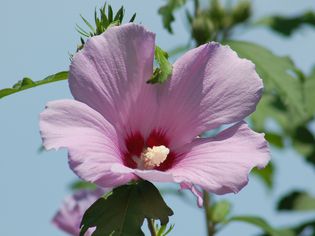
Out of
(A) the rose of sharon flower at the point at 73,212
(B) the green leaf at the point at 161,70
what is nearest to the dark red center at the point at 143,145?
(B) the green leaf at the point at 161,70

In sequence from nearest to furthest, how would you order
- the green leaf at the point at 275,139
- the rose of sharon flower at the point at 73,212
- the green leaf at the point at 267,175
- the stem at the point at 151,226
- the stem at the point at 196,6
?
the stem at the point at 151,226
the rose of sharon flower at the point at 73,212
the stem at the point at 196,6
the green leaf at the point at 267,175
the green leaf at the point at 275,139

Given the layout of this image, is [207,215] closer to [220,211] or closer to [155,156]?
[220,211]

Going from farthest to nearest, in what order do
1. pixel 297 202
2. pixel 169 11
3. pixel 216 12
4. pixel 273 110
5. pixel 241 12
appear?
1. pixel 297 202
2. pixel 273 110
3. pixel 241 12
4. pixel 216 12
5. pixel 169 11

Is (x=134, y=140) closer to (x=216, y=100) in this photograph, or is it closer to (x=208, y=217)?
(x=216, y=100)

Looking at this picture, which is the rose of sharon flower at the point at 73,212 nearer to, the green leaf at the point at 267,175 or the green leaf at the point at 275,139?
the green leaf at the point at 267,175

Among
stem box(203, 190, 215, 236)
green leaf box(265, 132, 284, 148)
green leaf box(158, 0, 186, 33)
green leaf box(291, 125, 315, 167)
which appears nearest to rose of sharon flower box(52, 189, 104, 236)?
stem box(203, 190, 215, 236)

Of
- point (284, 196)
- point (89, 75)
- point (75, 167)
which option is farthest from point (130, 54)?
point (284, 196)

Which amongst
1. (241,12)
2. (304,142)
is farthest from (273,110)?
(241,12)
